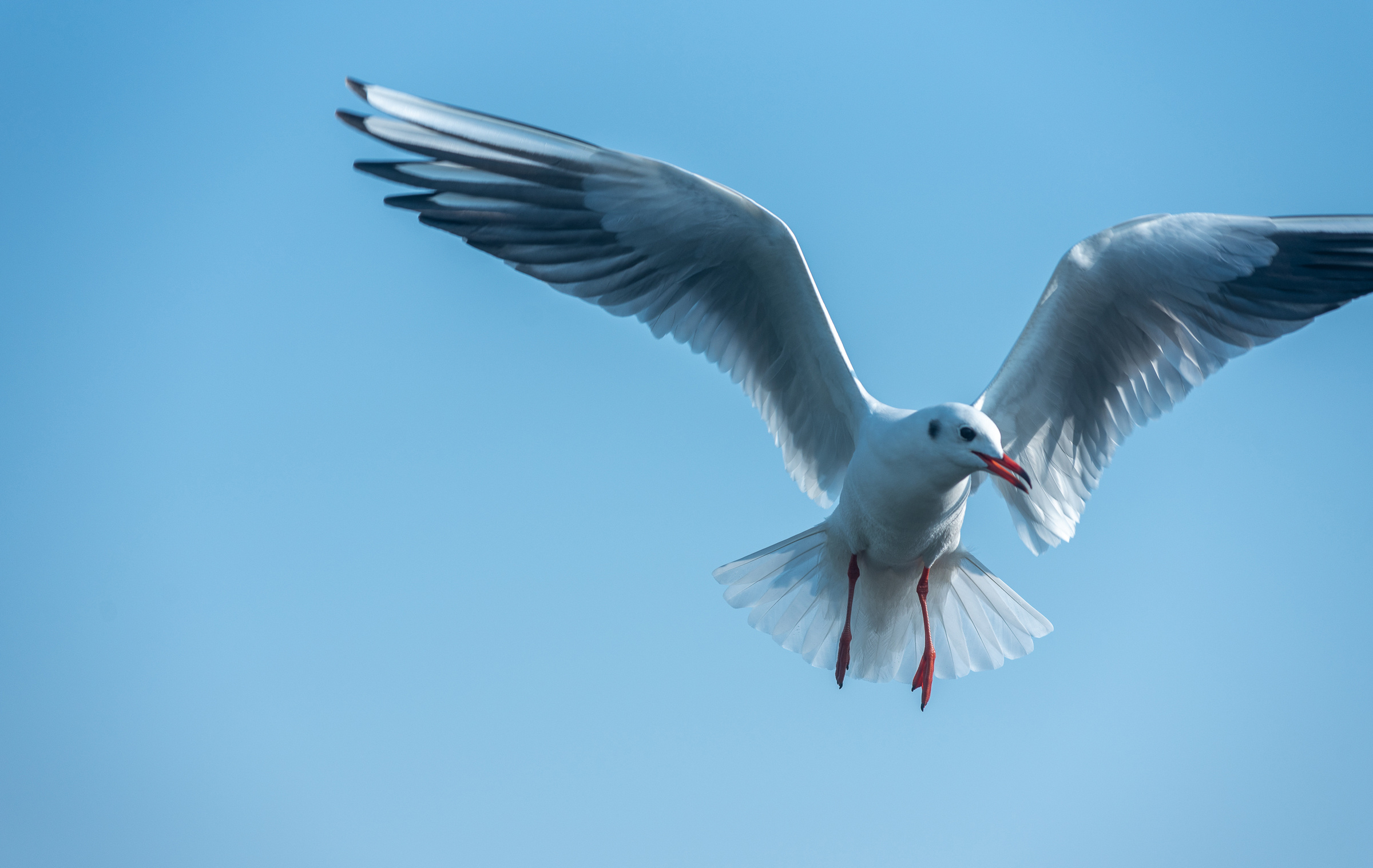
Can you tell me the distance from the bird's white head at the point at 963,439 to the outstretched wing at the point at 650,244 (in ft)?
2.36

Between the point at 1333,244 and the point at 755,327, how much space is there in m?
2.60

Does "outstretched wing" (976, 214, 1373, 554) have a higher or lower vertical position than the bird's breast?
higher

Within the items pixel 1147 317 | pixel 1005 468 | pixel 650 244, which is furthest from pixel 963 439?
pixel 650 244

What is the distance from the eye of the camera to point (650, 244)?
190 inches

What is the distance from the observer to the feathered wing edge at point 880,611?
539 centimetres

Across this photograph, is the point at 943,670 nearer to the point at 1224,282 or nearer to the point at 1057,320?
the point at 1057,320

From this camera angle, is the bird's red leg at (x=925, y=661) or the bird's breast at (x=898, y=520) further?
the bird's red leg at (x=925, y=661)

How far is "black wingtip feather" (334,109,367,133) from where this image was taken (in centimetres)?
374

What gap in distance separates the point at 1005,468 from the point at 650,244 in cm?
178

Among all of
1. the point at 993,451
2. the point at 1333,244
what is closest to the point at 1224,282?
the point at 1333,244

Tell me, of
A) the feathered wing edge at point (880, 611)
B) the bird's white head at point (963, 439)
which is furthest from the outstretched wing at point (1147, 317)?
the bird's white head at point (963, 439)

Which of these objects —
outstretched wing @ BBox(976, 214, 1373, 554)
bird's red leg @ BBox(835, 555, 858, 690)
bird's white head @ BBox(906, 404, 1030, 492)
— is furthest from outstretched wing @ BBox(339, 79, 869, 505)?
outstretched wing @ BBox(976, 214, 1373, 554)

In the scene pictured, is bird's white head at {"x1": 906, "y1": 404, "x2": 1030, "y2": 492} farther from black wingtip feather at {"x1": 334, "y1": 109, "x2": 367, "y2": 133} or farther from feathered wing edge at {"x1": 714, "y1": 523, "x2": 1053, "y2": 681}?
black wingtip feather at {"x1": 334, "y1": 109, "x2": 367, "y2": 133}

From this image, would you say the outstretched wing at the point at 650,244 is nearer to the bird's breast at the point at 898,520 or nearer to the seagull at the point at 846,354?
the seagull at the point at 846,354
